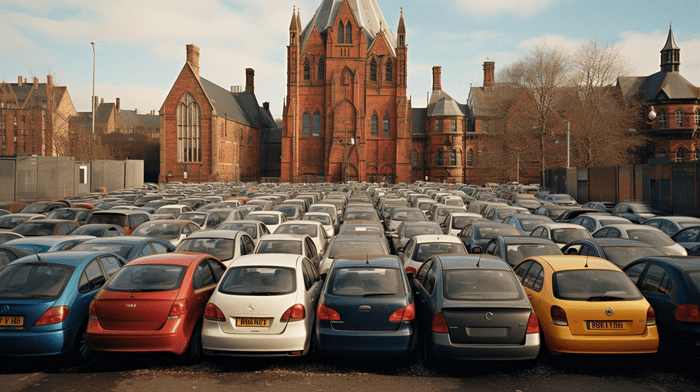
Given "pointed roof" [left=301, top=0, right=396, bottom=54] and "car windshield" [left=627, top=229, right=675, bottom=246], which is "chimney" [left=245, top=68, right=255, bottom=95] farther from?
"car windshield" [left=627, top=229, right=675, bottom=246]

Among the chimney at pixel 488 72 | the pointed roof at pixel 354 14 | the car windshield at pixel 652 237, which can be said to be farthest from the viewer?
the chimney at pixel 488 72

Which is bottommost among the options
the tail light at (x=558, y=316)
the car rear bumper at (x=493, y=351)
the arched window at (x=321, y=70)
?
the car rear bumper at (x=493, y=351)

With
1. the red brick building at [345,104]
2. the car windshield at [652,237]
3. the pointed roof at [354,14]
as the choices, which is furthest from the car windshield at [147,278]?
the pointed roof at [354,14]

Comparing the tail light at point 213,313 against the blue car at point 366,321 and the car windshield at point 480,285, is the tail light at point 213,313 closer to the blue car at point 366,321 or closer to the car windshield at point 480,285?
the blue car at point 366,321

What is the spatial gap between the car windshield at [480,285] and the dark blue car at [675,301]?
6.27 feet

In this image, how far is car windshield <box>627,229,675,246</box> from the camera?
12188 mm

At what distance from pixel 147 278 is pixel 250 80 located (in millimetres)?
95713

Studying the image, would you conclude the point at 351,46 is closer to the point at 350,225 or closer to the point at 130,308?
the point at 350,225

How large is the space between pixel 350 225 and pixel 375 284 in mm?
6414

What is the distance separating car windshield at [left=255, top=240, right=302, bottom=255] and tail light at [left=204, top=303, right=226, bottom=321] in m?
3.71

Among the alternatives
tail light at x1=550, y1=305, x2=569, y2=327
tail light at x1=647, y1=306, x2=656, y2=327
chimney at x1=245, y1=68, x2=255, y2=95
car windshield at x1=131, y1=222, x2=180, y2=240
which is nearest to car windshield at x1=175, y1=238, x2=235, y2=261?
car windshield at x1=131, y1=222, x2=180, y2=240

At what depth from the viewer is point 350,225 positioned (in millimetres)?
13117

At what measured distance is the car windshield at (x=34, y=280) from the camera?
666 centimetres

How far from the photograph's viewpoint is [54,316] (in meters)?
6.50
